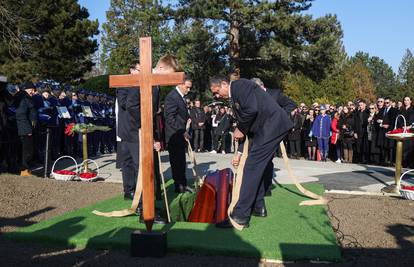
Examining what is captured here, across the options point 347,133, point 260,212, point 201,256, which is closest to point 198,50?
point 347,133

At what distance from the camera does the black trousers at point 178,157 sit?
8547 millimetres

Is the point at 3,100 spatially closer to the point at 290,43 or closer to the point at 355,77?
the point at 290,43

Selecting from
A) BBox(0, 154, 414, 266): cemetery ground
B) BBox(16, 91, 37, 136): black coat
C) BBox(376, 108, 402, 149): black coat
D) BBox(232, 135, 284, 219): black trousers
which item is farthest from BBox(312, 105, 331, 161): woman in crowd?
BBox(232, 135, 284, 219): black trousers

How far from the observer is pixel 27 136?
35.3ft

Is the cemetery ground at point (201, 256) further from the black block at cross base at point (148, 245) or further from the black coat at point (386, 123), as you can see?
the black coat at point (386, 123)

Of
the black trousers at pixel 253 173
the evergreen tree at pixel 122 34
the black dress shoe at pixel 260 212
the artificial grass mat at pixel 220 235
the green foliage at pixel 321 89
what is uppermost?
the evergreen tree at pixel 122 34

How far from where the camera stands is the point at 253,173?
6.33 m

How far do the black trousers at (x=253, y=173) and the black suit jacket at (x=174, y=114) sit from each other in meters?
2.25

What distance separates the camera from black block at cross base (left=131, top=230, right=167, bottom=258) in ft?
16.8

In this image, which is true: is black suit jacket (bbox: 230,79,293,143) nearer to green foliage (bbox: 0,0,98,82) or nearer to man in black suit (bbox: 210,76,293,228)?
man in black suit (bbox: 210,76,293,228)

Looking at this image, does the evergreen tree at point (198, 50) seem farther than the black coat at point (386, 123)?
Yes

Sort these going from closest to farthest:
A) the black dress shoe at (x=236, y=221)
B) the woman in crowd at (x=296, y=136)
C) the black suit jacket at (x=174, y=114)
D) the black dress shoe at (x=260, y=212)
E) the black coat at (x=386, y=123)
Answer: the black dress shoe at (x=236, y=221) < the black dress shoe at (x=260, y=212) < the black suit jacket at (x=174, y=114) < the black coat at (x=386, y=123) < the woman in crowd at (x=296, y=136)

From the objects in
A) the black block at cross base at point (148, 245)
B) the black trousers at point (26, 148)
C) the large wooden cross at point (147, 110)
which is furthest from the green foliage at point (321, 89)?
the black block at cross base at point (148, 245)

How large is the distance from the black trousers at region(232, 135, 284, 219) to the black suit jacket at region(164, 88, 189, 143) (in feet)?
7.38
